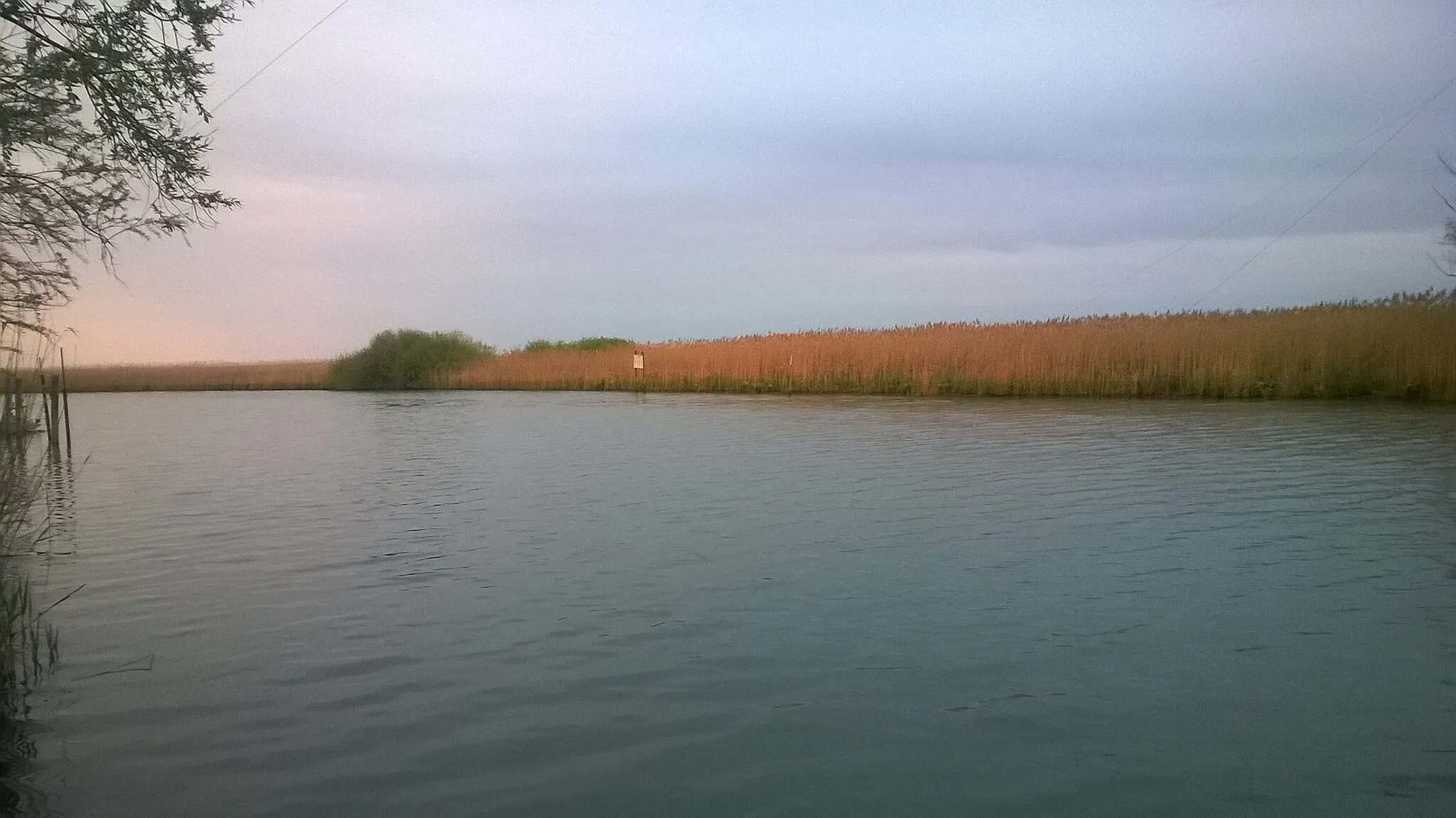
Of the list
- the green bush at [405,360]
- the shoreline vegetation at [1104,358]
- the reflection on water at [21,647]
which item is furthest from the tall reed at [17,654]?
the green bush at [405,360]


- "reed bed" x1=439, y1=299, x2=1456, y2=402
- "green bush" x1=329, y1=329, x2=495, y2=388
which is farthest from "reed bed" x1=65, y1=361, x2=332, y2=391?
"reed bed" x1=439, y1=299, x2=1456, y2=402

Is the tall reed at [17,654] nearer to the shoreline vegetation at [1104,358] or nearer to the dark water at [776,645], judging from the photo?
the dark water at [776,645]

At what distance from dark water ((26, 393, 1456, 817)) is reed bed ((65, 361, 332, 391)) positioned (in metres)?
33.5

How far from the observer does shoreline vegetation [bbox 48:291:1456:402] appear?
632 inches

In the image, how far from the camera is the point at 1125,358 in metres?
18.6

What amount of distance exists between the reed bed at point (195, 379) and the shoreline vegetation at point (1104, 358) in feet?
51.0

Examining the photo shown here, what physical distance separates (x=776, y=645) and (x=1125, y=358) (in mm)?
16391

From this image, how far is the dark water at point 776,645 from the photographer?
2820mm

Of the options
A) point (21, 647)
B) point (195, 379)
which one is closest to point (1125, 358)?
point (21, 647)

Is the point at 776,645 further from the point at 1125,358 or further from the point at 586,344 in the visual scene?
the point at 586,344

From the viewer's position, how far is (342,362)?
38125 mm

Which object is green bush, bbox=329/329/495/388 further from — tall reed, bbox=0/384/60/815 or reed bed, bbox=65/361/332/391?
tall reed, bbox=0/384/60/815

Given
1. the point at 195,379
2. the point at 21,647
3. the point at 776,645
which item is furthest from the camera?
the point at 195,379

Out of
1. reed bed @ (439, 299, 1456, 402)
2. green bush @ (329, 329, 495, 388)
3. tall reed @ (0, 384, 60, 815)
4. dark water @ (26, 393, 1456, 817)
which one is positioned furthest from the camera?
green bush @ (329, 329, 495, 388)
